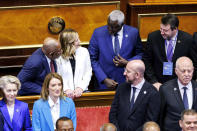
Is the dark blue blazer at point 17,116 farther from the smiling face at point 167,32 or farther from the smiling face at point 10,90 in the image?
the smiling face at point 167,32

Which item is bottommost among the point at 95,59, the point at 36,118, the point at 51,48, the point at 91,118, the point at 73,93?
the point at 91,118

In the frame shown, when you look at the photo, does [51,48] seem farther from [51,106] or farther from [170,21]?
[170,21]

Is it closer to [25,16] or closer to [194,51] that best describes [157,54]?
[194,51]

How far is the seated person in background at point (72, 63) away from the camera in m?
4.48

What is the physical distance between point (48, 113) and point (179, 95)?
1.10 m

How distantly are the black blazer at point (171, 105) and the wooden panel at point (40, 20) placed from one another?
1462mm

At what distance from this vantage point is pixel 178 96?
413cm

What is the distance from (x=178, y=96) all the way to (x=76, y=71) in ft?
3.24

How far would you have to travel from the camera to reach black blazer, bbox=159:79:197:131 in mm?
4105

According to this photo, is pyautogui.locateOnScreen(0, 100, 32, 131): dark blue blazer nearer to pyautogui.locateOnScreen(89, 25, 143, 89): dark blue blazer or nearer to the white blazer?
the white blazer

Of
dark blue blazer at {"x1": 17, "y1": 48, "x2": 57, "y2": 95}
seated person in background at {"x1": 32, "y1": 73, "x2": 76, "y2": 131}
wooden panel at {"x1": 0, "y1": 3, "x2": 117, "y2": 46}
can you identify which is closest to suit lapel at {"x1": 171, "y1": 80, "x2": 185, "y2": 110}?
seated person in background at {"x1": 32, "y1": 73, "x2": 76, "y2": 131}

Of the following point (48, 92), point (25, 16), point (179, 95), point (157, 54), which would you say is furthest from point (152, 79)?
point (25, 16)

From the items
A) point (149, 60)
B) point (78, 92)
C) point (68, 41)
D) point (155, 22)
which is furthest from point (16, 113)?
point (155, 22)

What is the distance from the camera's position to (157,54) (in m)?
4.69
